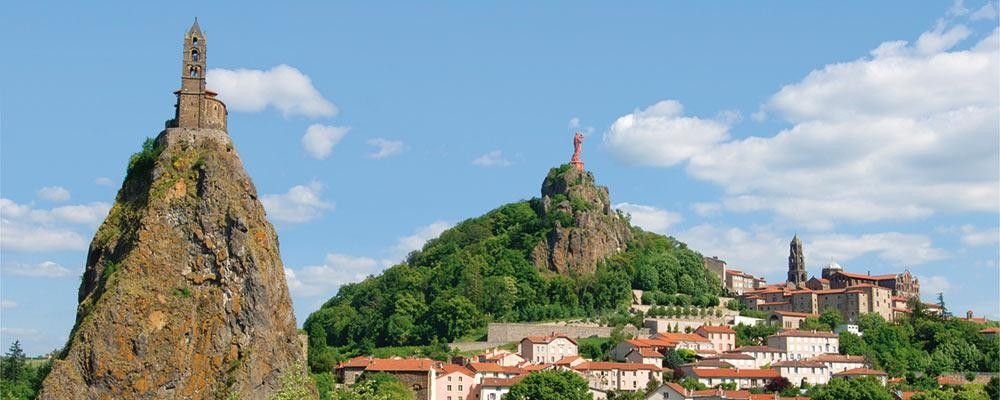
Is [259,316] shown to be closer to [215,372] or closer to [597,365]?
[215,372]

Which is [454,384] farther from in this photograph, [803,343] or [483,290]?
[803,343]

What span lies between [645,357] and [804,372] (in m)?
11.7

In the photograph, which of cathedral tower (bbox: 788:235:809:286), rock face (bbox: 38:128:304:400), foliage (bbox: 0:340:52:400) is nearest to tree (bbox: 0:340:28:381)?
foliage (bbox: 0:340:52:400)

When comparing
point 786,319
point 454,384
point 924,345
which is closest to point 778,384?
point 924,345

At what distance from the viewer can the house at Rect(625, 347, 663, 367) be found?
98.2 meters

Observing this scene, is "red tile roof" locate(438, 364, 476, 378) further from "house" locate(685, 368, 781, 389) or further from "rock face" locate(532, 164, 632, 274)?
"rock face" locate(532, 164, 632, 274)

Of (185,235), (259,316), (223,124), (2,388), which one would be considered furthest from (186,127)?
(2,388)

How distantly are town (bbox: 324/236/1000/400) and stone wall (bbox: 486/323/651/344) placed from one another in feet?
1.61

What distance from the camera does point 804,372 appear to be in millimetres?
96562

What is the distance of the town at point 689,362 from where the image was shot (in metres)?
91.9

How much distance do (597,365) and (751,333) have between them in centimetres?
2100

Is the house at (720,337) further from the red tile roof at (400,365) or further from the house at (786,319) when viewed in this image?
the red tile roof at (400,365)

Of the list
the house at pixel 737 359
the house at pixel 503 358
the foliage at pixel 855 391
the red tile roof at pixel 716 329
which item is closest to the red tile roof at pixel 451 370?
the house at pixel 503 358

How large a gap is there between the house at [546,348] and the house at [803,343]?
16524 millimetres
